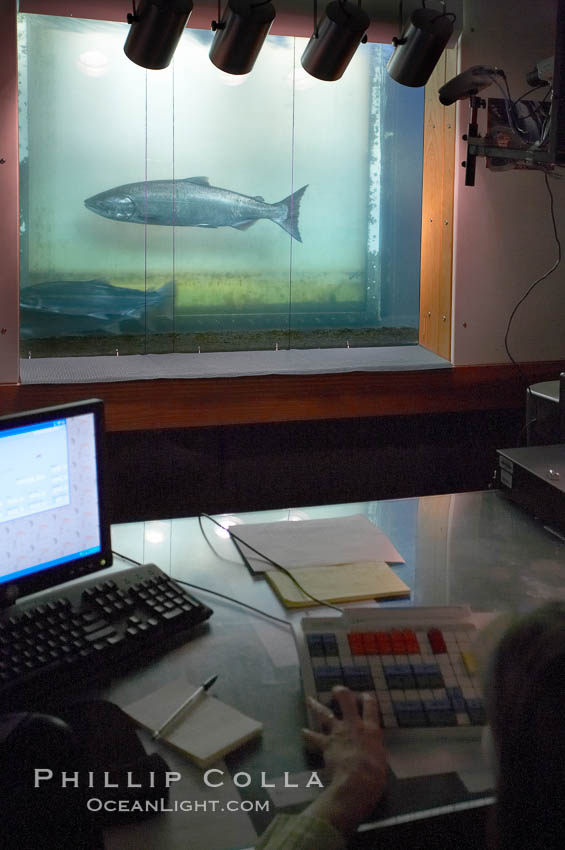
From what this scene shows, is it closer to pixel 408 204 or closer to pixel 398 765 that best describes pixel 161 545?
pixel 398 765

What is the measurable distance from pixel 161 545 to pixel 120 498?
5.03 ft

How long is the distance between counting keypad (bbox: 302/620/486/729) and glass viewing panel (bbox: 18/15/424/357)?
2382 millimetres

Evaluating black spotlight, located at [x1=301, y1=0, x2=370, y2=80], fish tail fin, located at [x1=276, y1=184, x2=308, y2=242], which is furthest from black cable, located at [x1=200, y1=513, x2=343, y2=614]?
fish tail fin, located at [x1=276, y1=184, x2=308, y2=242]

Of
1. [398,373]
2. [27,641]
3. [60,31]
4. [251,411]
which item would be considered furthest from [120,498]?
[27,641]

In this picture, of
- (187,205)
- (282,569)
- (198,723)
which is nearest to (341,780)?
(198,723)

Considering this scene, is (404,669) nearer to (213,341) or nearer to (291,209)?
(213,341)

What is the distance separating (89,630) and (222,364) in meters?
2.10

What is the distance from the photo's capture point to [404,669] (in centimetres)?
120

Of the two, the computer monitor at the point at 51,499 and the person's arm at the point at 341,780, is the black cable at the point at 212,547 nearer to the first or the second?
the computer monitor at the point at 51,499

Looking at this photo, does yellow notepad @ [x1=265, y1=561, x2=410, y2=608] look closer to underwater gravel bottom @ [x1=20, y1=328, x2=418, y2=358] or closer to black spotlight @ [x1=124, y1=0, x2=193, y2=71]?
black spotlight @ [x1=124, y1=0, x2=193, y2=71]

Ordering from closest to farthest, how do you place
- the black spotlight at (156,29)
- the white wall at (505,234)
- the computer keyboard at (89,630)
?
the computer keyboard at (89,630)
the black spotlight at (156,29)
the white wall at (505,234)

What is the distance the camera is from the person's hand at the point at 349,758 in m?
0.96

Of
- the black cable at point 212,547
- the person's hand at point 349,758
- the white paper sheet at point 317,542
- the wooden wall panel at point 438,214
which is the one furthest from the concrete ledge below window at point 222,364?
the person's hand at point 349,758

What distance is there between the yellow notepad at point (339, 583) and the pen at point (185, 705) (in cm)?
30
